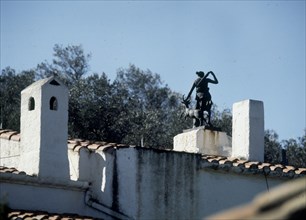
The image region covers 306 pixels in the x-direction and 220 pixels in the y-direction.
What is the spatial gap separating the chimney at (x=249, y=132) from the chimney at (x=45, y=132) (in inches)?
164

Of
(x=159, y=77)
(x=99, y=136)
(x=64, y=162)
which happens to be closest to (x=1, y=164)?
(x=64, y=162)

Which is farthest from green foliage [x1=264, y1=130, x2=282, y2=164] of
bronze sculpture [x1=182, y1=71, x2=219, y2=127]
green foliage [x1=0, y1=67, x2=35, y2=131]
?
bronze sculpture [x1=182, y1=71, x2=219, y2=127]

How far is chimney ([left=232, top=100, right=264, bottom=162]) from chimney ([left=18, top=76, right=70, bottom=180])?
4.18 m

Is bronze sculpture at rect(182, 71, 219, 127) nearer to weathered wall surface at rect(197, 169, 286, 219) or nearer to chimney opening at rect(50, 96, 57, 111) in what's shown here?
weathered wall surface at rect(197, 169, 286, 219)

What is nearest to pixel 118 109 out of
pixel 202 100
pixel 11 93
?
pixel 11 93

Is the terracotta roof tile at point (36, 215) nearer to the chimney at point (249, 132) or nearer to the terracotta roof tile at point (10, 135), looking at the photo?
the terracotta roof tile at point (10, 135)

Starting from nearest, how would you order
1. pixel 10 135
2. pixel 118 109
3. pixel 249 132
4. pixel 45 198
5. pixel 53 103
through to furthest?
pixel 45 198, pixel 53 103, pixel 10 135, pixel 249 132, pixel 118 109

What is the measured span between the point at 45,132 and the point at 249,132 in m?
4.73

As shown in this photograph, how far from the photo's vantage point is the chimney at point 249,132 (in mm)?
17078

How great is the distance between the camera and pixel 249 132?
17062 mm

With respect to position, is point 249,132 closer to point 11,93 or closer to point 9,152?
point 9,152

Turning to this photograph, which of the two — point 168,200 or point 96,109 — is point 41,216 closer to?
point 168,200

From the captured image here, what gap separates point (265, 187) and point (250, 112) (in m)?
1.86

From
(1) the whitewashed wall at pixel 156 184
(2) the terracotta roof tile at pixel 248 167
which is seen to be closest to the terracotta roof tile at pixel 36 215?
(1) the whitewashed wall at pixel 156 184
